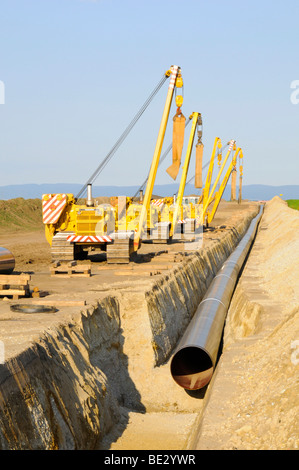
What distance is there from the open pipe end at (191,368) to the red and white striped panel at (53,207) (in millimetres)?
9788

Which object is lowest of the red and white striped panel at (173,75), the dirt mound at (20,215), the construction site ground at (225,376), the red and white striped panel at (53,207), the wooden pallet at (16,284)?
the dirt mound at (20,215)

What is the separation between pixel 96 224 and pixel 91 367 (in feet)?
36.1

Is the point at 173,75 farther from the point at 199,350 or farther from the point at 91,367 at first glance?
the point at 91,367

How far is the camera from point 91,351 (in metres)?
10.3

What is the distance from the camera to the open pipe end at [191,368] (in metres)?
11.5

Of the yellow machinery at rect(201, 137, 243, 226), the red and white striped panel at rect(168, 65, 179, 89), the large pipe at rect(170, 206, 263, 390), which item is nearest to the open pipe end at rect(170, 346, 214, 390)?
the large pipe at rect(170, 206, 263, 390)

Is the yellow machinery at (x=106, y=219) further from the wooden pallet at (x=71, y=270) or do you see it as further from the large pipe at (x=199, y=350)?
the large pipe at (x=199, y=350)

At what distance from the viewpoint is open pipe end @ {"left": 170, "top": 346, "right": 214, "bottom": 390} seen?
453 inches

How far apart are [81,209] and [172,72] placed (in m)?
7.13

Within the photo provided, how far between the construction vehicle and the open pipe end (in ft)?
25.0

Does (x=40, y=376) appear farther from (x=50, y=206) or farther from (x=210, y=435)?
(x=50, y=206)

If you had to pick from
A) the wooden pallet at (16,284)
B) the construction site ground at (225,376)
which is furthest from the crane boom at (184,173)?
the wooden pallet at (16,284)

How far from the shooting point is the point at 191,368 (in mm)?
12086
